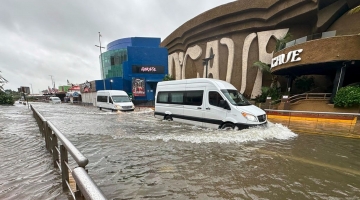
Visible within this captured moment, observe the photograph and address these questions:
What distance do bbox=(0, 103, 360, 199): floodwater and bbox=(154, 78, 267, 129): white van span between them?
906 millimetres

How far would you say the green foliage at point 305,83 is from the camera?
53.2ft

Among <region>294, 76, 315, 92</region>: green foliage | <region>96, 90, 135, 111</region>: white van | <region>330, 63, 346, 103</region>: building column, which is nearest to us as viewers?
<region>330, 63, 346, 103</region>: building column

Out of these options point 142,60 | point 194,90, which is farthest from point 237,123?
point 142,60

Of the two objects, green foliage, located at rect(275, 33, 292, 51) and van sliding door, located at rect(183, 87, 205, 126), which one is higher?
green foliage, located at rect(275, 33, 292, 51)

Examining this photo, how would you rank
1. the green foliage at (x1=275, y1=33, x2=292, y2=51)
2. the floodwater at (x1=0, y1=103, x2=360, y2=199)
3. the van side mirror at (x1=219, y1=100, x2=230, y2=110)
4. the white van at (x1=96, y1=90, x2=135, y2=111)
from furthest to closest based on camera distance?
1. the white van at (x1=96, y1=90, x2=135, y2=111)
2. the green foliage at (x1=275, y1=33, x2=292, y2=51)
3. the van side mirror at (x1=219, y1=100, x2=230, y2=110)
4. the floodwater at (x1=0, y1=103, x2=360, y2=199)

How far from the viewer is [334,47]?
1167cm

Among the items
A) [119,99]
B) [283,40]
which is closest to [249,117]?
[283,40]

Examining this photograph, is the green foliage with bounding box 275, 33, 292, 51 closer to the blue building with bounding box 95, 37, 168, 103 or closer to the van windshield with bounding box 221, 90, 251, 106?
the van windshield with bounding box 221, 90, 251, 106

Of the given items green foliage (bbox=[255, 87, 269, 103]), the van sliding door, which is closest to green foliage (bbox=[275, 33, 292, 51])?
green foliage (bbox=[255, 87, 269, 103])

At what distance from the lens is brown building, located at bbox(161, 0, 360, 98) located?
12062 mm

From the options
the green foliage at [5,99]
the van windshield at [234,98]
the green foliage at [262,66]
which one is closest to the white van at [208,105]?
the van windshield at [234,98]

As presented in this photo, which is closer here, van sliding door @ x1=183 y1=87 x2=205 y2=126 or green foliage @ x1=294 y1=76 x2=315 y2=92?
van sliding door @ x1=183 y1=87 x2=205 y2=126

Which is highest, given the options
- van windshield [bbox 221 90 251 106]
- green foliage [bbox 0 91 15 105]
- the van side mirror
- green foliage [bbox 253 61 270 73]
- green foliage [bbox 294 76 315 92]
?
green foliage [bbox 253 61 270 73]

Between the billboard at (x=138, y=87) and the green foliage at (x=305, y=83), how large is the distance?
22721 millimetres
